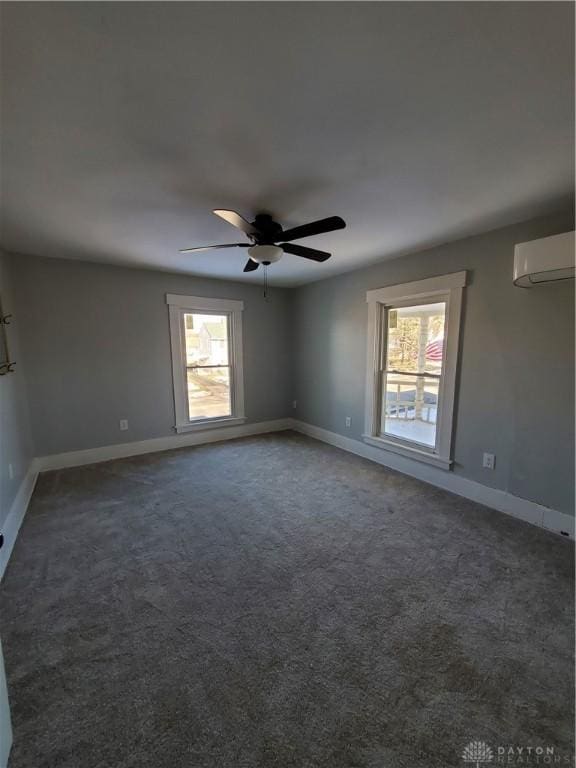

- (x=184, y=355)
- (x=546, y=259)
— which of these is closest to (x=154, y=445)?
(x=184, y=355)

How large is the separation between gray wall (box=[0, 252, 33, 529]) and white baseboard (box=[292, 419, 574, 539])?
3505mm

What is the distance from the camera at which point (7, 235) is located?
2.71 meters

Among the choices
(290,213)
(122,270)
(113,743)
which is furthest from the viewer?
(122,270)

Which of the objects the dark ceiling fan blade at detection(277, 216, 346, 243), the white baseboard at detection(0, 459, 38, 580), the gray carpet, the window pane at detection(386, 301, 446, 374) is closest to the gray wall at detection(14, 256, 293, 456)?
the white baseboard at detection(0, 459, 38, 580)

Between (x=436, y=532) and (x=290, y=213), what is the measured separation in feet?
8.74

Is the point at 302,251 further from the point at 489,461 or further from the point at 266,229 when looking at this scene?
the point at 489,461

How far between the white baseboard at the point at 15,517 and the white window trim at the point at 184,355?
1680 mm

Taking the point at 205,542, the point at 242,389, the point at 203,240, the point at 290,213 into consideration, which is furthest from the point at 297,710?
the point at 242,389

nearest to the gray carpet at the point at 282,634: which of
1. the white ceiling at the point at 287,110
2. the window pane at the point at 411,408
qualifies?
the window pane at the point at 411,408

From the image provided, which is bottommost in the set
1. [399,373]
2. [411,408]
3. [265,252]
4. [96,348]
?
[411,408]

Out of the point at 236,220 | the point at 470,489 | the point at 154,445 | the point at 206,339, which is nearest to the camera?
the point at 236,220

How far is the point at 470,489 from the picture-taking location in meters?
2.91

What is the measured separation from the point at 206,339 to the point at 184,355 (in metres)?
0.42

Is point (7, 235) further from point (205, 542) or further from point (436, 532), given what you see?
point (436, 532)
